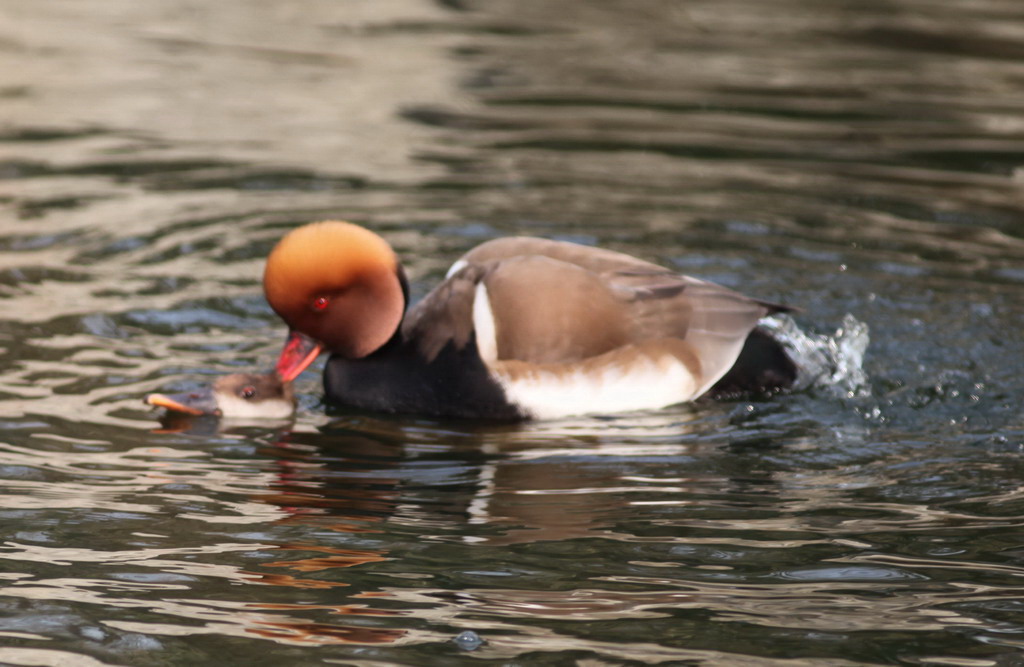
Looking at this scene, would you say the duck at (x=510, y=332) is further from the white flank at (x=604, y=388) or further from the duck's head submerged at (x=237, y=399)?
the duck's head submerged at (x=237, y=399)

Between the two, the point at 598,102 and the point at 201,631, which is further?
the point at 598,102

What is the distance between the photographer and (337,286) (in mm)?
5762

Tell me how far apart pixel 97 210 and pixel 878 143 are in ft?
16.8

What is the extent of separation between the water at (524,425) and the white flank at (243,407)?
0.06m

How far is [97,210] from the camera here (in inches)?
335

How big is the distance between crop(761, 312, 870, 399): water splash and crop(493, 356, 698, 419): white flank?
0.56 meters

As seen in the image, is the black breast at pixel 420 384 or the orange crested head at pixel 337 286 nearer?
the orange crested head at pixel 337 286

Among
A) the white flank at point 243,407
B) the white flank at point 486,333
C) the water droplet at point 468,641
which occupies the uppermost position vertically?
the white flank at point 486,333

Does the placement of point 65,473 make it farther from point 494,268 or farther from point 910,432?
point 910,432

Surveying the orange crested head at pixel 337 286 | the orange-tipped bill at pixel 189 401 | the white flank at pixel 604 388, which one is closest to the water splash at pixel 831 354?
the white flank at pixel 604 388

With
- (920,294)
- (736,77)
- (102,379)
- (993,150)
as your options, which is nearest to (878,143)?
(993,150)

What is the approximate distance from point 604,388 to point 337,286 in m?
1.13

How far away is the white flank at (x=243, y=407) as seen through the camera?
5.72m

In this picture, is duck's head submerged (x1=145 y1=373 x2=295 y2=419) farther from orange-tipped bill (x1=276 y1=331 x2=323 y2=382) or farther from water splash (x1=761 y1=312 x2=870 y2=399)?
water splash (x1=761 y1=312 x2=870 y2=399)
